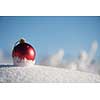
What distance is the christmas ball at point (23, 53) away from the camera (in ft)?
6.77

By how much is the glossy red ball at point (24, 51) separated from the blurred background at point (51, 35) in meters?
0.03

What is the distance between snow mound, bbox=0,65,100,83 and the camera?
79.4 inches

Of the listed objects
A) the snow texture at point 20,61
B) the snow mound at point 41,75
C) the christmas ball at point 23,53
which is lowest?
the snow mound at point 41,75

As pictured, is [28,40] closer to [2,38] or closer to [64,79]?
[2,38]

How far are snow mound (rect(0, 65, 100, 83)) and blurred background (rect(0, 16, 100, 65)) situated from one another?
3.2 inches

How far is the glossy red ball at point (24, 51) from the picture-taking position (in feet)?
6.78

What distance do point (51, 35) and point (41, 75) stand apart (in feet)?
1.04

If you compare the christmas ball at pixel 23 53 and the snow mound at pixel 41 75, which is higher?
the christmas ball at pixel 23 53

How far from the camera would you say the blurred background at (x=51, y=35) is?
6.88 feet

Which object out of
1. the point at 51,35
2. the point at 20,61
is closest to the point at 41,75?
the point at 20,61

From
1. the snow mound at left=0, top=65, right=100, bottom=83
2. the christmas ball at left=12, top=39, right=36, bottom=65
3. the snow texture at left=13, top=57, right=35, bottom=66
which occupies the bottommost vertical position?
the snow mound at left=0, top=65, right=100, bottom=83

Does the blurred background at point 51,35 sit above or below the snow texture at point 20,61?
above

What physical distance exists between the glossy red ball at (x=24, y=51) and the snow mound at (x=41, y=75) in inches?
3.2

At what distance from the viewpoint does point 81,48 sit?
2.10 meters
